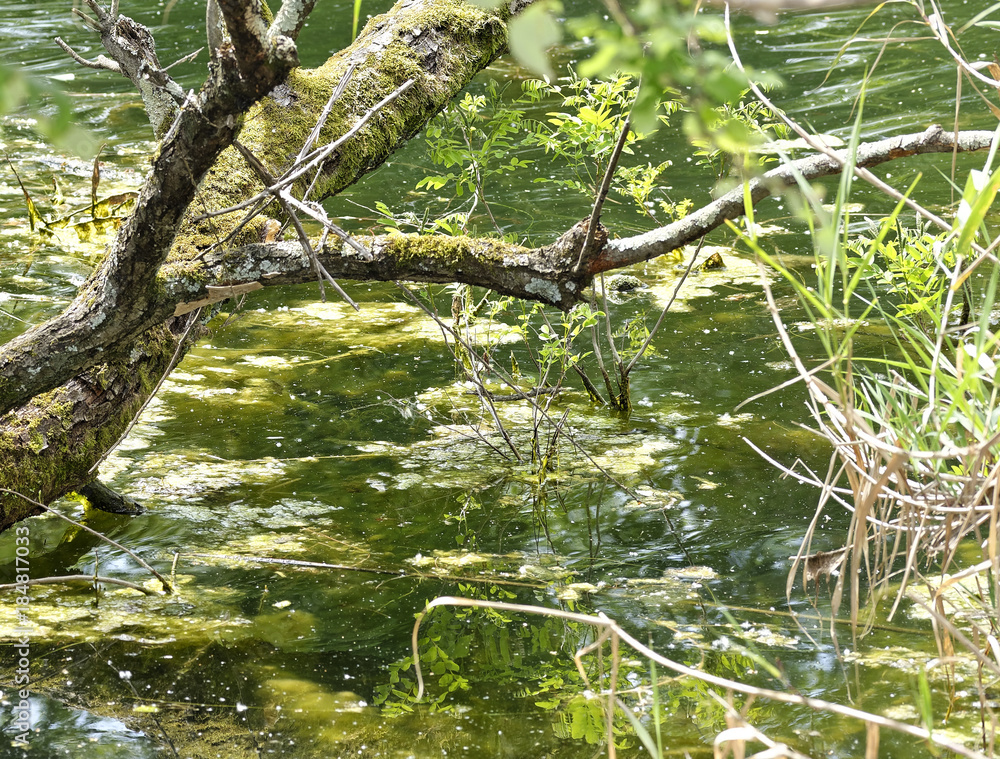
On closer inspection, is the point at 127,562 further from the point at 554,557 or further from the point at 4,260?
the point at 4,260

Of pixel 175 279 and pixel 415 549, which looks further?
pixel 415 549

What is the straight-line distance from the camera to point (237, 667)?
235cm

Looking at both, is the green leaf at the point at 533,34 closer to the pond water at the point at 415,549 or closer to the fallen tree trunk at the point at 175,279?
the pond water at the point at 415,549

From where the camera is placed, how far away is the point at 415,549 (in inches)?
113

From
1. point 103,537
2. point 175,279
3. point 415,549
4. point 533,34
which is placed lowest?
point 415,549

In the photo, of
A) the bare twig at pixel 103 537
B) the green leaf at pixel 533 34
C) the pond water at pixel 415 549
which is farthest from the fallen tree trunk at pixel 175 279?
the green leaf at pixel 533 34

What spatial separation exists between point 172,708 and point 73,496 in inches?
44.9

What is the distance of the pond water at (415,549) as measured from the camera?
2.17 metres

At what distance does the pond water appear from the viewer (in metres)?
2.17

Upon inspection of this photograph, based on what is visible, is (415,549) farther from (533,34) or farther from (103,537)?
(533,34)

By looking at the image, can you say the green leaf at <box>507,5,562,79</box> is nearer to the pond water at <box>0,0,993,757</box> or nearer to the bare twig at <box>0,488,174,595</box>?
the pond water at <box>0,0,993,757</box>

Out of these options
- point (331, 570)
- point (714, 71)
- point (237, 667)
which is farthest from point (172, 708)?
point (714, 71)

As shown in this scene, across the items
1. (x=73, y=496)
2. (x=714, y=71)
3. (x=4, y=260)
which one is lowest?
(x=73, y=496)

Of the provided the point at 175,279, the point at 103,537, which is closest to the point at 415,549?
the point at 103,537
